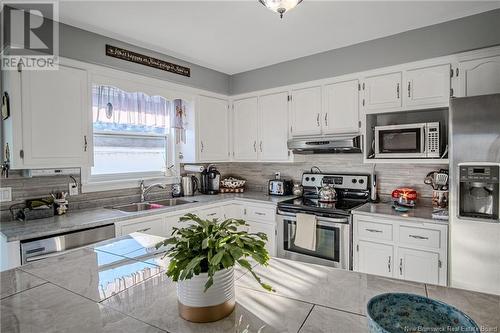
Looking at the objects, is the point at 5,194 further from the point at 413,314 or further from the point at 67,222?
the point at 413,314

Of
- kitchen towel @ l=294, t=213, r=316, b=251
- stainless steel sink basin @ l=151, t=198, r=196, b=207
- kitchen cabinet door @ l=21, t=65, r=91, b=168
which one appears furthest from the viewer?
stainless steel sink basin @ l=151, t=198, r=196, b=207

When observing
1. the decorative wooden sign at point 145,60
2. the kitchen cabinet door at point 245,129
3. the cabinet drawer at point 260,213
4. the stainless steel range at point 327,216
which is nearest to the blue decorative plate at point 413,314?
the stainless steel range at point 327,216

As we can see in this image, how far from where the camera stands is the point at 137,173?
10.9ft

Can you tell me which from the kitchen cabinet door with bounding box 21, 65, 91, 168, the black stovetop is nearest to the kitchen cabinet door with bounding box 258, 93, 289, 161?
the black stovetop

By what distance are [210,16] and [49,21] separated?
1324 mm

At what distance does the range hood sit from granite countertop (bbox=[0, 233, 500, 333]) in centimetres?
191

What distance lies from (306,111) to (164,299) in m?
2.75

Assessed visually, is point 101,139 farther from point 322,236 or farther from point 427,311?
point 427,311

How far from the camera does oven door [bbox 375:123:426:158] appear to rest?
8.50 feet

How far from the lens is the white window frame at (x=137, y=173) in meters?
2.69

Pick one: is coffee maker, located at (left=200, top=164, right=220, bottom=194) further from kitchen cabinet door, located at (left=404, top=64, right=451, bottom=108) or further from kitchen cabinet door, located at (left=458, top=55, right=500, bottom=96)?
kitchen cabinet door, located at (left=458, top=55, right=500, bottom=96)

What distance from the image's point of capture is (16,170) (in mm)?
2340

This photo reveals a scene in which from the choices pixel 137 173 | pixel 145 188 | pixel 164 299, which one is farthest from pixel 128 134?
pixel 164 299

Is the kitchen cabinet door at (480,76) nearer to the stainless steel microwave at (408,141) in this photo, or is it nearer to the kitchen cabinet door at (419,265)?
the stainless steel microwave at (408,141)
